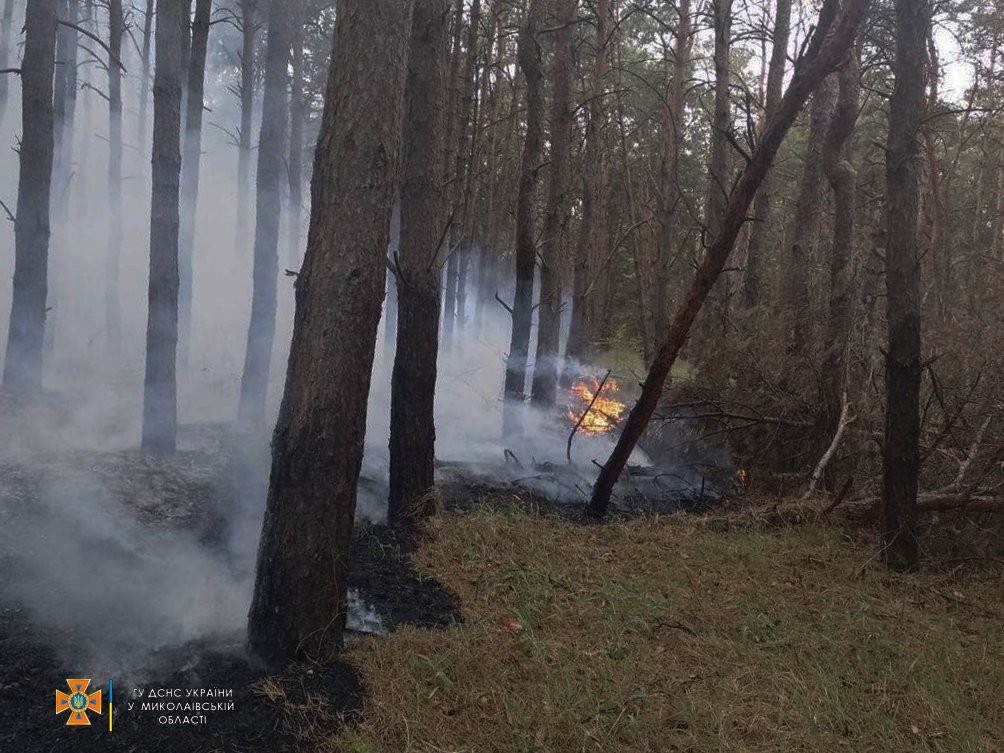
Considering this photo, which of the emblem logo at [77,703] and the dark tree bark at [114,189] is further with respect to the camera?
the dark tree bark at [114,189]

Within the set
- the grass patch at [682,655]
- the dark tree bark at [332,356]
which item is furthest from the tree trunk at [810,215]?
the dark tree bark at [332,356]

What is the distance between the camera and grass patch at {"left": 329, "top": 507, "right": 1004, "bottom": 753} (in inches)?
147

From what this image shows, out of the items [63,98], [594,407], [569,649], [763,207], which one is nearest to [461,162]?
[594,407]

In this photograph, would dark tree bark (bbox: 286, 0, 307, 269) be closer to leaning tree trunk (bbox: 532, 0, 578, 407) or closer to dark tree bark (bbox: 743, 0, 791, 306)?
leaning tree trunk (bbox: 532, 0, 578, 407)

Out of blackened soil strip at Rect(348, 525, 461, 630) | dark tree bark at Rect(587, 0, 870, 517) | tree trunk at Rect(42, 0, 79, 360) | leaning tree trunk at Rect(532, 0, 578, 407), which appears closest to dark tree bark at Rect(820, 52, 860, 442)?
dark tree bark at Rect(587, 0, 870, 517)

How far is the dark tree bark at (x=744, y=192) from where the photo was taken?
6938 millimetres

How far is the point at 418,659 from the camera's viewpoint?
4.22 m

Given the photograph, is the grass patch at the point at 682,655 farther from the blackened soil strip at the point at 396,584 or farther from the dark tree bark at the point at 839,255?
the dark tree bark at the point at 839,255

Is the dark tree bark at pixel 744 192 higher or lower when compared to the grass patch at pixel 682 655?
higher

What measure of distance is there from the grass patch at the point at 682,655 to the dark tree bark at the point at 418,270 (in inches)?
32.4

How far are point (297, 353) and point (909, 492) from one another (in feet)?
17.6

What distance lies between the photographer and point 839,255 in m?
9.65

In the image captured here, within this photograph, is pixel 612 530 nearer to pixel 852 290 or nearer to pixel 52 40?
pixel 852 290

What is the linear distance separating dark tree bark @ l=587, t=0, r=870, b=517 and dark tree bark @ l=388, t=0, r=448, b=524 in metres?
2.34
